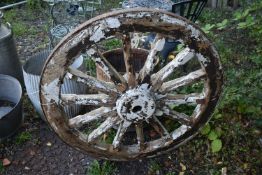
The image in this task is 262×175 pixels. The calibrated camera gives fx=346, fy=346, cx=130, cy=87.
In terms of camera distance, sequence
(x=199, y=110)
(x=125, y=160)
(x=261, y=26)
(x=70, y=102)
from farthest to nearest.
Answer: (x=261, y=26)
(x=125, y=160)
(x=199, y=110)
(x=70, y=102)

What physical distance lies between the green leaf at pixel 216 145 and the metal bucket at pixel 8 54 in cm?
234

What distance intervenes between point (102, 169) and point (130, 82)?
103cm

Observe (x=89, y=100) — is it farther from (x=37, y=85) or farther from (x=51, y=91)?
(x=37, y=85)

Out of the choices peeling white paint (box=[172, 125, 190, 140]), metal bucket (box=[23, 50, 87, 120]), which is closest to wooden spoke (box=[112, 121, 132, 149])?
peeling white paint (box=[172, 125, 190, 140])

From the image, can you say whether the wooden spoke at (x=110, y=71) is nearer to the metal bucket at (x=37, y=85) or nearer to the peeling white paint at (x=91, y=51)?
the peeling white paint at (x=91, y=51)

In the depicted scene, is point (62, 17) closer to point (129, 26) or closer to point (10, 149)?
point (10, 149)

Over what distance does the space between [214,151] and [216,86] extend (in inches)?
32.8

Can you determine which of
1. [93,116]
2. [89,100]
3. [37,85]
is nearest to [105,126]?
[93,116]

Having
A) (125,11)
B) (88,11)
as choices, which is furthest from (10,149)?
(88,11)

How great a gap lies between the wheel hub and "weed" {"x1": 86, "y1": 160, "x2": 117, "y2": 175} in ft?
2.31

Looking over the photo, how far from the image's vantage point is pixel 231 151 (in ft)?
10.2

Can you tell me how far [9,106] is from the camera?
3852 millimetres

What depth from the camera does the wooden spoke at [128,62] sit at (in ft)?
Result: 7.36

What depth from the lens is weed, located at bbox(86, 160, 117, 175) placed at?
120 inches
